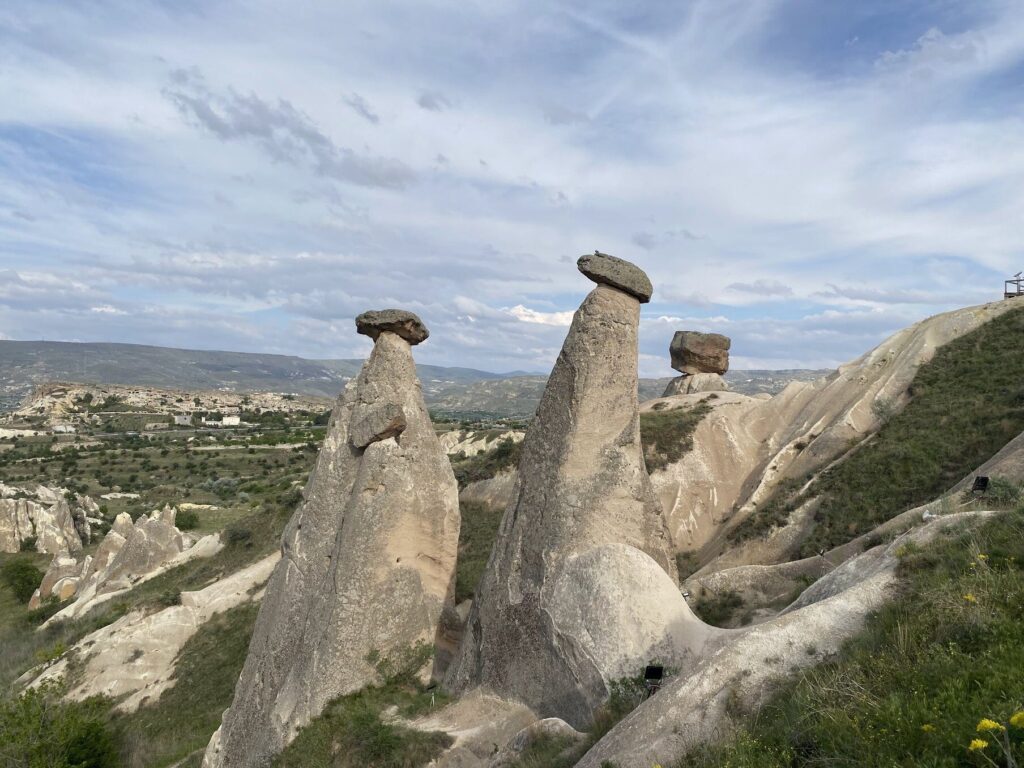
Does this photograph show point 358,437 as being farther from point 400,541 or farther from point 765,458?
point 765,458

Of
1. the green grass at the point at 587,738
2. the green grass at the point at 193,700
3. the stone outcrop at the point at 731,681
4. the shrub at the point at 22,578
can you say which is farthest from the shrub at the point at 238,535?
the stone outcrop at the point at 731,681

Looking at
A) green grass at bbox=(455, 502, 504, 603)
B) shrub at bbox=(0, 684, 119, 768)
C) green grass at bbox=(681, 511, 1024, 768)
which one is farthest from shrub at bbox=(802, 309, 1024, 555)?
shrub at bbox=(0, 684, 119, 768)

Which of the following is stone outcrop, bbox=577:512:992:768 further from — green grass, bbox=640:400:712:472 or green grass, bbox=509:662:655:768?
green grass, bbox=640:400:712:472

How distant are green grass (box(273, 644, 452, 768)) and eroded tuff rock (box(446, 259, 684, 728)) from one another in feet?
2.49

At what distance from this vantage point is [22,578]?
36.8 metres

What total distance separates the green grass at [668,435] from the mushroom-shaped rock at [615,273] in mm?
14755

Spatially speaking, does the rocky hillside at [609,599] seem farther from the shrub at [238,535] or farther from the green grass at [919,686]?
the shrub at [238,535]

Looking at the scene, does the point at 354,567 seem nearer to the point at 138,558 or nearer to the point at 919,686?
the point at 919,686

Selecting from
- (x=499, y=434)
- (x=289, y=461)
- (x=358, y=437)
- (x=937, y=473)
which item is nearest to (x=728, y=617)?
(x=358, y=437)

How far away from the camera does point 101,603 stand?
28.2m

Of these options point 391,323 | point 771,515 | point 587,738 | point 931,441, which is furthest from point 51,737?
point 931,441

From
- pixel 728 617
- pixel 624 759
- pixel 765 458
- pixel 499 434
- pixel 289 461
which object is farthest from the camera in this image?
pixel 289 461

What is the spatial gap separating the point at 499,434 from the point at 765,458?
33.0 meters

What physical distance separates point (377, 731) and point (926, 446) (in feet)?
61.3
